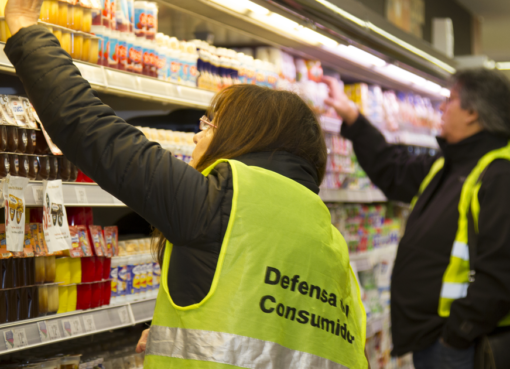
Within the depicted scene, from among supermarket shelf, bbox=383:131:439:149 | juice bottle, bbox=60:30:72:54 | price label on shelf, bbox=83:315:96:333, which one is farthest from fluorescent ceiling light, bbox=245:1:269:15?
supermarket shelf, bbox=383:131:439:149

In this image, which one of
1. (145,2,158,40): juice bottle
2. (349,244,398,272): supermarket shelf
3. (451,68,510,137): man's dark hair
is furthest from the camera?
(349,244,398,272): supermarket shelf

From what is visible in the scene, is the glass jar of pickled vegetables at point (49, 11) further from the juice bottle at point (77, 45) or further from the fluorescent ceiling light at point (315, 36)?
the fluorescent ceiling light at point (315, 36)

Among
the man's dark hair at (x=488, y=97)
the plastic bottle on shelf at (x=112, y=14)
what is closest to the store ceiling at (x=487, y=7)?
the man's dark hair at (x=488, y=97)

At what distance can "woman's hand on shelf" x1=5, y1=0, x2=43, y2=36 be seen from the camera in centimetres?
116

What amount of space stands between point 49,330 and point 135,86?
0.94 metres

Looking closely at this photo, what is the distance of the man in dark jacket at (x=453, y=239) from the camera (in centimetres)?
215

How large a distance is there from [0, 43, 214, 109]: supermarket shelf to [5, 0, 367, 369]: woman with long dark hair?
24.7 inches

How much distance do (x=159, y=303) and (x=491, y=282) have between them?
1538mm

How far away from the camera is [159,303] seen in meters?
1.17

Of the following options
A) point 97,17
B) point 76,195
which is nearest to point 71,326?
point 76,195

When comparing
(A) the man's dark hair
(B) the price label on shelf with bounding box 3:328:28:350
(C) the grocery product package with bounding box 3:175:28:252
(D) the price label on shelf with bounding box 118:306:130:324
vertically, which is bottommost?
(D) the price label on shelf with bounding box 118:306:130:324

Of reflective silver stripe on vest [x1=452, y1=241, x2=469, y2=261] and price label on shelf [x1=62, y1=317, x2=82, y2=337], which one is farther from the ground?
reflective silver stripe on vest [x1=452, y1=241, x2=469, y2=261]

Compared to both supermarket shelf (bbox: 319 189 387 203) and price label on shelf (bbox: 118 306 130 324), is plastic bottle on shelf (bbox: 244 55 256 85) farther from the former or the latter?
price label on shelf (bbox: 118 306 130 324)

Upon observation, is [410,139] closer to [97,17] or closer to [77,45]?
[97,17]
